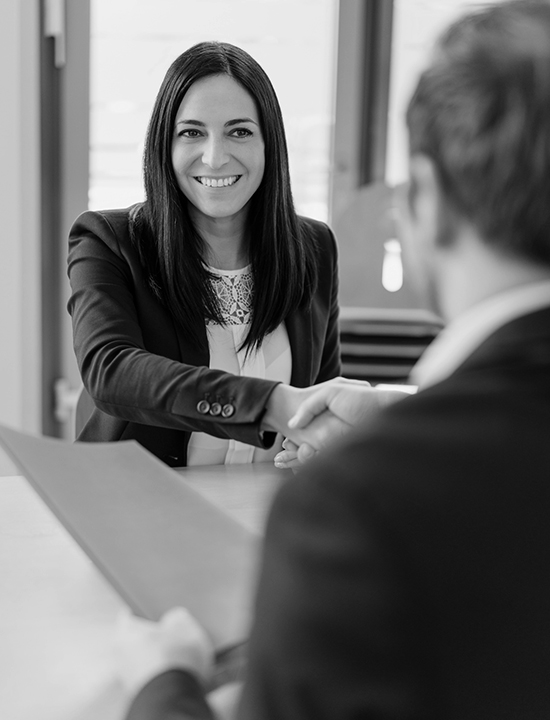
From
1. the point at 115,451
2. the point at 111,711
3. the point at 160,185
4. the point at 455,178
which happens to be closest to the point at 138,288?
the point at 160,185

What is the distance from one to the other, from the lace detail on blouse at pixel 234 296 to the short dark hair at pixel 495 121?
1.28 meters

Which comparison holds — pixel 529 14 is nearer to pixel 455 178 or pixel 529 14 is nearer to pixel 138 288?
pixel 455 178


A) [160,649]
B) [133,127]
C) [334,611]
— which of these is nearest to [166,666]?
[160,649]

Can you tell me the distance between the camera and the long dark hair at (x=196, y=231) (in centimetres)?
171

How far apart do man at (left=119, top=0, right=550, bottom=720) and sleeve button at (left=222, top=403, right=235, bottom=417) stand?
0.89 metres

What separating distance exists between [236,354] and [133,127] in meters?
1.47

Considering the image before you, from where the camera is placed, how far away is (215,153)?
1.73 m

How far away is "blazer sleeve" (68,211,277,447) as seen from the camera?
4.63 feet

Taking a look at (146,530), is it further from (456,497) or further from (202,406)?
(456,497)

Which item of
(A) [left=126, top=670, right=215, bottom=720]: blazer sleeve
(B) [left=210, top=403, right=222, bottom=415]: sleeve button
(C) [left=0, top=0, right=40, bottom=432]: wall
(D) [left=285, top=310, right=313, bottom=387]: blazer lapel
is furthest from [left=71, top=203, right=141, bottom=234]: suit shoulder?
(A) [left=126, top=670, right=215, bottom=720]: blazer sleeve

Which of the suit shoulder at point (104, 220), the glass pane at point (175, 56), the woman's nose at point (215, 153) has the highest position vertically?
the glass pane at point (175, 56)

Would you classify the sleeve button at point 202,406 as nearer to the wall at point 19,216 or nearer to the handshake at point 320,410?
the handshake at point 320,410

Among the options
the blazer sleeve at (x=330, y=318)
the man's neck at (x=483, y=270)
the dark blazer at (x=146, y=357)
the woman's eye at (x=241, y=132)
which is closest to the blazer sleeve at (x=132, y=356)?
the dark blazer at (x=146, y=357)

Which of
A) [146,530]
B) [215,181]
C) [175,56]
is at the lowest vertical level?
[146,530]
